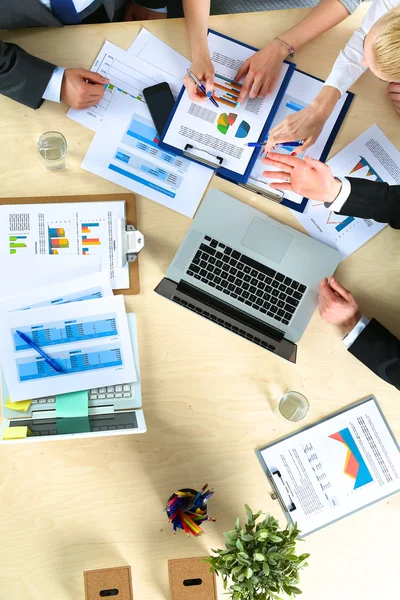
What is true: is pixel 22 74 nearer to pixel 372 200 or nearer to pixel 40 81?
pixel 40 81

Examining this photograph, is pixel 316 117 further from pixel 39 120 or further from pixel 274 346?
pixel 39 120

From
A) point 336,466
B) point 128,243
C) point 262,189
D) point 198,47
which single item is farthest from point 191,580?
point 198,47

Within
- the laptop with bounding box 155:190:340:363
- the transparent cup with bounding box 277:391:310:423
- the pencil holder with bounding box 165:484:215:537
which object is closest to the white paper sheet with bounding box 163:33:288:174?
the laptop with bounding box 155:190:340:363

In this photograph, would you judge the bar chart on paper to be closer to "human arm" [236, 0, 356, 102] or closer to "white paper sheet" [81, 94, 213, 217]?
"white paper sheet" [81, 94, 213, 217]

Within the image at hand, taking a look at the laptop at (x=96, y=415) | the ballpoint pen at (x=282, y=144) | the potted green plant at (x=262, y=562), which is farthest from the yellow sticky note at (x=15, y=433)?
the ballpoint pen at (x=282, y=144)

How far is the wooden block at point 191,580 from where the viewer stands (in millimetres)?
1171

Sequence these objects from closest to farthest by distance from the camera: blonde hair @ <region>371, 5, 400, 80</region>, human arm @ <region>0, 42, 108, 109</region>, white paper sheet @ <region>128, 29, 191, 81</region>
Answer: blonde hair @ <region>371, 5, 400, 80</region> < human arm @ <region>0, 42, 108, 109</region> < white paper sheet @ <region>128, 29, 191, 81</region>

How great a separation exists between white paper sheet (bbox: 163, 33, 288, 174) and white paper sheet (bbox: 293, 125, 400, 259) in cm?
22

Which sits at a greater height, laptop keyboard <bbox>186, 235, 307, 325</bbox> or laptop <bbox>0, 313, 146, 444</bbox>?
laptop keyboard <bbox>186, 235, 307, 325</bbox>

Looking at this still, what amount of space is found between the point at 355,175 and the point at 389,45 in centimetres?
38

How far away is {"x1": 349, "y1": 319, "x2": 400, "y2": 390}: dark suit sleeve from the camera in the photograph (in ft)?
4.18

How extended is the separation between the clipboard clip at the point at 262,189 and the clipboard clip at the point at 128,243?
32cm

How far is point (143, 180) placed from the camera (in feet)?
4.30

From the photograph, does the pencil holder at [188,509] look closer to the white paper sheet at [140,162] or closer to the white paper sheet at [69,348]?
the white paper sheet at [69,348]
